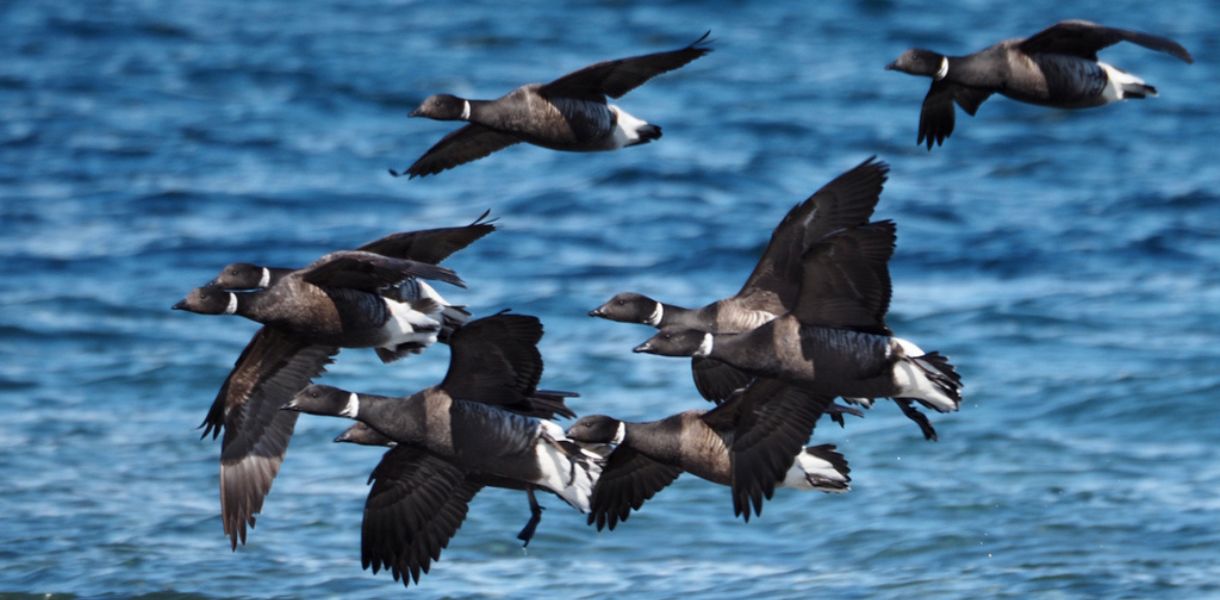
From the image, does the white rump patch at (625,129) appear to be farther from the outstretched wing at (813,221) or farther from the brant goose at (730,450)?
the brant goose at (730,450)

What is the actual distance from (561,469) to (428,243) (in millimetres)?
1425

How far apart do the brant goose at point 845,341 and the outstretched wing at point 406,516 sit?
205 centimetres

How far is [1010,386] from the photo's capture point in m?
18.0

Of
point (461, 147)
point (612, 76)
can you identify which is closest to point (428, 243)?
point (461, 147)

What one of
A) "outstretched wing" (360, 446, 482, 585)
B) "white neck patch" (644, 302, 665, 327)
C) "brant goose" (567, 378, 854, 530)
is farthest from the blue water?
"white neck patch" (644, 302, 665, 327)

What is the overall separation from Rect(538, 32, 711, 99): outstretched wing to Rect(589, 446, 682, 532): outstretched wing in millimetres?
2033

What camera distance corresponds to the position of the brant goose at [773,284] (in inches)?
413

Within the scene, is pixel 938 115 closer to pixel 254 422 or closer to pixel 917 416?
pixel 917 416

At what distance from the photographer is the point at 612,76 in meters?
11.5

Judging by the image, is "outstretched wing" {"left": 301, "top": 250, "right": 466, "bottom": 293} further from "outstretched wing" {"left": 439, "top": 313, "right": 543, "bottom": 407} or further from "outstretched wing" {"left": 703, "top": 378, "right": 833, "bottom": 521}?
"outstretched wing" {"left": 703, "top": 378, "right": 833, "bottom": 521}

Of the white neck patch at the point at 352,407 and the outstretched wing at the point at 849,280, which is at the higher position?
the outstretched wing at the point at 849,280

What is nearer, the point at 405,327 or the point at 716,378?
the point at 405,327

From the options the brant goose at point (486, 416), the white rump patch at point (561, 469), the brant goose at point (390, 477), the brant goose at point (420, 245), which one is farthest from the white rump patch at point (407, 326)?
the white rump patch at point (561, 469)

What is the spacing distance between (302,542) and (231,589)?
921 millimetres
